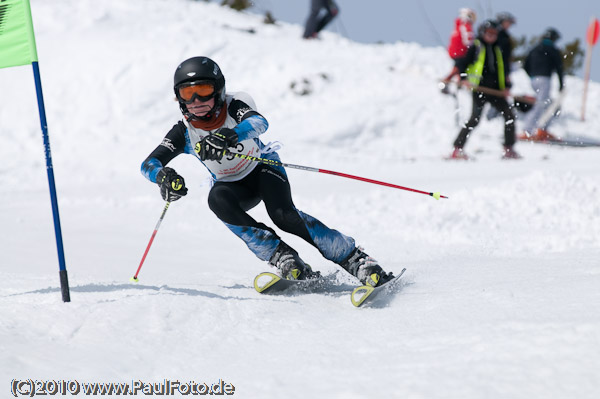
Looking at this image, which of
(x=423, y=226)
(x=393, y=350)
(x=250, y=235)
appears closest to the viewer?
(x=393, y=350)

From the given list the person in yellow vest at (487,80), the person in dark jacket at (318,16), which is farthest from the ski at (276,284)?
the person in dark jacket at (318,16)

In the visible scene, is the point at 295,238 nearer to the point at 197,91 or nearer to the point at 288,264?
the point at 288,264

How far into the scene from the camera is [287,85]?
14.0 meters

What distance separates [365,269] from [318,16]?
13.4m

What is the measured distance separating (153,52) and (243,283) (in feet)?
38.3

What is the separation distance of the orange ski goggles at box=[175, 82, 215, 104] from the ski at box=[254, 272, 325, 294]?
1.16 metres

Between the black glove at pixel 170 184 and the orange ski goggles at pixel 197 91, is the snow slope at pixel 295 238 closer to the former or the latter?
the black glove at pixel 170 184

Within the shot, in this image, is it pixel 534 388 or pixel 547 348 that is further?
pixel 547 348

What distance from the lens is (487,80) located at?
10.3 metres

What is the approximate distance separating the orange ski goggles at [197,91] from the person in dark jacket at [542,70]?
9908 millimetres

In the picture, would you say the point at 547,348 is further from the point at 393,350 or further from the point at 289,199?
the point at 289,199

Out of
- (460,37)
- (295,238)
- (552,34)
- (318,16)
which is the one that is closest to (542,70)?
(552,34)

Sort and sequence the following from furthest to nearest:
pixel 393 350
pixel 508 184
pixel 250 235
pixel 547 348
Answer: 1. pixel 508 184
2. pixel 250 235
3. pixel 393 350
4. pixel 547 348

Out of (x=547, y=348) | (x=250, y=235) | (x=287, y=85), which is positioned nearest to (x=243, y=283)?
(x=250, y=235)
